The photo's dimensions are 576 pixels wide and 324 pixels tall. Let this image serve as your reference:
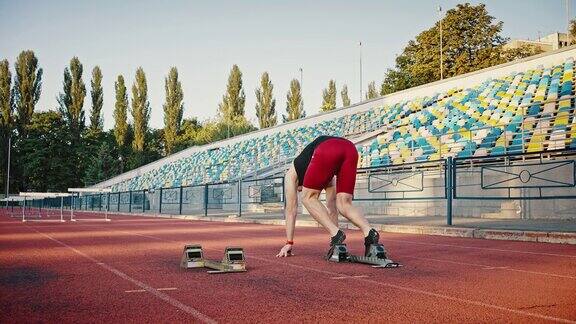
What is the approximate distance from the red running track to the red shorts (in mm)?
870

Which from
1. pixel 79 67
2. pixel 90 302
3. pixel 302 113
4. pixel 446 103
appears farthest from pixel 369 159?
pixel 79 67

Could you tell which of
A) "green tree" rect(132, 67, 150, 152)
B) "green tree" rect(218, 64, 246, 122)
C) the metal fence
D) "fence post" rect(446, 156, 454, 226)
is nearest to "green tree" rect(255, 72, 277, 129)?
"green tree" rect(218, 64, 246, 122)

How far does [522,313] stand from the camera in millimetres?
3168

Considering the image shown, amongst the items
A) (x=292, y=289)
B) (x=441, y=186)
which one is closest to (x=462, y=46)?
(x=441, y=186)

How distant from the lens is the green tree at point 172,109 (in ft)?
216

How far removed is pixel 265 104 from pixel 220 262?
212 ft

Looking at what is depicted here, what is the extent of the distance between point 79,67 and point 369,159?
186 ft

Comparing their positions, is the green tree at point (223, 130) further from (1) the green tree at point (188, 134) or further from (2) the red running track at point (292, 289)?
(2) the red running track at point (292, 289)

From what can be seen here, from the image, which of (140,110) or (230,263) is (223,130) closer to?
(140,110)

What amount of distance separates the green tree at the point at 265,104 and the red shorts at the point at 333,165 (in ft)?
207

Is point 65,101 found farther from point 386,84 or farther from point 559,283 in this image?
point 559,283

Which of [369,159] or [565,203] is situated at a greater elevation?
[369,159]

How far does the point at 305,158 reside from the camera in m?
5.90

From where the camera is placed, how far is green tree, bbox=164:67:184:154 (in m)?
65.7
